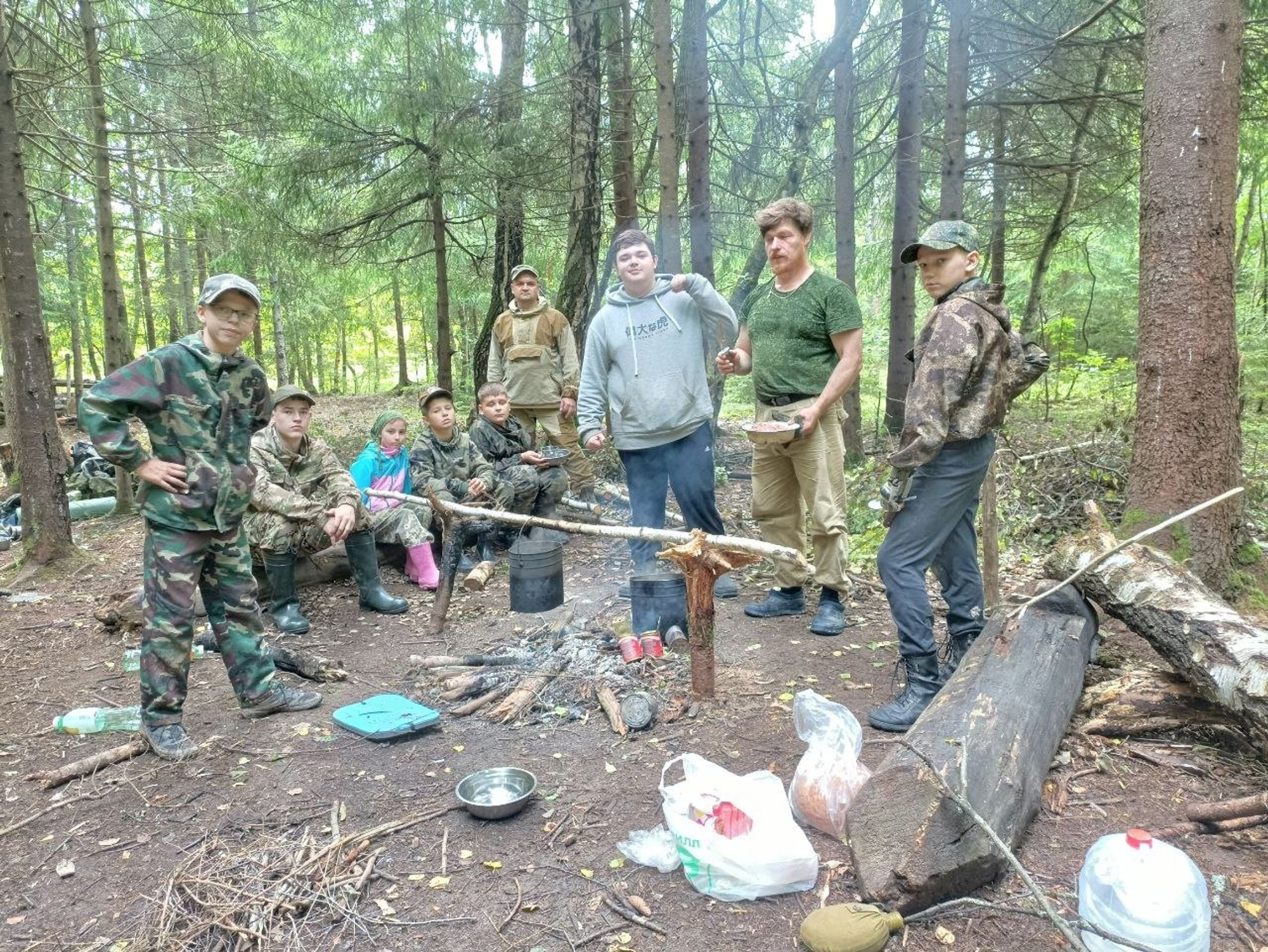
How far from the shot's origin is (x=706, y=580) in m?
3.78

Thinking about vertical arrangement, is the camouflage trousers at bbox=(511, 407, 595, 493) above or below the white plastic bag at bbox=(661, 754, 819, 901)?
above

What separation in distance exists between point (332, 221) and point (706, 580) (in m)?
8.58

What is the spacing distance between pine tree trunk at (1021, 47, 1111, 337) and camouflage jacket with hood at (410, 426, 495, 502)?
4505mm

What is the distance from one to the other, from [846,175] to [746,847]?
835 centimetres

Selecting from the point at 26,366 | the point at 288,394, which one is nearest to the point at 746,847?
the point at 288,394

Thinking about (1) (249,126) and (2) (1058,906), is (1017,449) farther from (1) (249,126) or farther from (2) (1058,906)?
(1) (249,126)

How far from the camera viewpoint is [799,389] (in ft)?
15.1

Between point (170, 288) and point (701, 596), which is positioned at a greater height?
point (170, 288)

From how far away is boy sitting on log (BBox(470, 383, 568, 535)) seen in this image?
6652 millimetres

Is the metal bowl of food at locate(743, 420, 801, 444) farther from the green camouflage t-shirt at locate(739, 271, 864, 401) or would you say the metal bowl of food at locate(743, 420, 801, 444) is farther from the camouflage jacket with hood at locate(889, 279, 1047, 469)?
the camouflage jacket with hood at locate(889, 279, 1047, 469)

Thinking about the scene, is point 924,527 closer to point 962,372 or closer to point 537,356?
point 962,372

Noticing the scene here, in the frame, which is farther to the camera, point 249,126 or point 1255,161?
point 1255,161

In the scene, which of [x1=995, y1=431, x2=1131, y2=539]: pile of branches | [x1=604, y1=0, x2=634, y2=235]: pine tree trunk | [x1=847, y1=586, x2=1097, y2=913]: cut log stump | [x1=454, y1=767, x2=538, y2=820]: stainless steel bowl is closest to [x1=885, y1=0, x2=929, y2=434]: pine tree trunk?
[x1=995, y1=431, x2=1131, y2=539]: pile of branches

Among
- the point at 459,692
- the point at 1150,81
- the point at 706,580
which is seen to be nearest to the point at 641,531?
the point at 706,580
